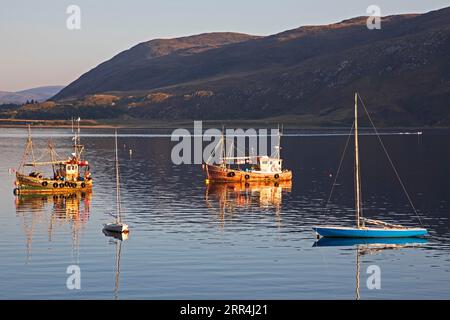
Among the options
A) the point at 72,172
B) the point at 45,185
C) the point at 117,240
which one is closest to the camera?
the point at 117,240

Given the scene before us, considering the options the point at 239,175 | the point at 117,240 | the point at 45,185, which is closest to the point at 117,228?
the point at 117,240

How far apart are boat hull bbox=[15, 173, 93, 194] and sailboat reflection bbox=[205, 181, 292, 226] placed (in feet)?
62.3

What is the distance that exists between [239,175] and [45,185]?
37.3 meters

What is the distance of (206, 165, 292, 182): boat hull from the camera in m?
150

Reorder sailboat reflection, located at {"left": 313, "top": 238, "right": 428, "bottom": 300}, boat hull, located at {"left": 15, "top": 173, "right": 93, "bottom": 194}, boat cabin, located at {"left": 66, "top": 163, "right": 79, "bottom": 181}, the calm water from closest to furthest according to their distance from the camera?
the calm water < sailboat reflection, located at {"left": 313, "top": 238, "right": 428, "bottom": 300} < boat hull, located at {"left": 15, "top": 173, "right": 93, "bottom": 194} < boat cabin, located at {"left": 66, "top": 163, "right": 79, "bottom": 181}

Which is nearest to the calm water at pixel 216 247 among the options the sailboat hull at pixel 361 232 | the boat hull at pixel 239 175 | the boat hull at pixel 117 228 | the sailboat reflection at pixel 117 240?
the sailboat reflection at pixel 117 240

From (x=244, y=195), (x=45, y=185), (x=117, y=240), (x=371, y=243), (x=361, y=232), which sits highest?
(x=45, y=185)

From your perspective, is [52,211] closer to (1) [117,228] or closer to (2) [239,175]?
(1) [117,228]

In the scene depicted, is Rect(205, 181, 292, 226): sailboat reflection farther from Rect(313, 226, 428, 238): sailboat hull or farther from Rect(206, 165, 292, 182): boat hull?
Rect(313, 226, 428, 238): sailboat hull

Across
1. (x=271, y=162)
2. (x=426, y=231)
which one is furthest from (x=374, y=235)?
(x=271, y=162)

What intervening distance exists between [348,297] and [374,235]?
24.3 m

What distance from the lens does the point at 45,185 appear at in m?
128

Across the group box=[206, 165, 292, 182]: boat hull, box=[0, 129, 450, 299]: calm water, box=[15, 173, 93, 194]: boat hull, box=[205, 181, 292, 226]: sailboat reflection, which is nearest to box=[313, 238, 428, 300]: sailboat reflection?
box=[0, 129, 450, 299]: calm water

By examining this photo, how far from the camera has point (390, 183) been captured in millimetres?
147375
